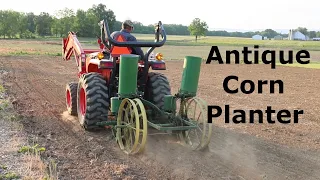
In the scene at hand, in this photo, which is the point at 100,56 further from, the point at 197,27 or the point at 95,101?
the point at 197,27

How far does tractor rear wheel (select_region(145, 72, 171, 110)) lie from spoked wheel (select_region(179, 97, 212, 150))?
705 millimetres

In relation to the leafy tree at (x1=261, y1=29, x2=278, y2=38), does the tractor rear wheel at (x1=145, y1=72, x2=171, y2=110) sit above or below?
below

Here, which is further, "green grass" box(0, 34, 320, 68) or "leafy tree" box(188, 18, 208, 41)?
"leafy tree" box(188, 18, 208, 41)

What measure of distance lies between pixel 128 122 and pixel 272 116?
4328 mm

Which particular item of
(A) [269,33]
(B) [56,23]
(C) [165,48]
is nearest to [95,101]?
(C) [165,48]

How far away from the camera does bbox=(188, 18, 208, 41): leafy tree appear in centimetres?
8631

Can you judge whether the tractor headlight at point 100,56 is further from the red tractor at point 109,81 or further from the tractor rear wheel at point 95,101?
the tractor rear wheel at point 95,101

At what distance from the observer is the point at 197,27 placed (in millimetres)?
86562

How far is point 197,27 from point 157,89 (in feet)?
267

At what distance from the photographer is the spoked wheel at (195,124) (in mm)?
5570

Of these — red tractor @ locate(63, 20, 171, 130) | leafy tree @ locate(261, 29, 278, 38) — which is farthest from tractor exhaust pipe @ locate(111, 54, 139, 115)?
leafy tree @ locate(261, 29, 278, 38)

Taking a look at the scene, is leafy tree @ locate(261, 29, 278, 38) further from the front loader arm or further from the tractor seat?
the tractor seat

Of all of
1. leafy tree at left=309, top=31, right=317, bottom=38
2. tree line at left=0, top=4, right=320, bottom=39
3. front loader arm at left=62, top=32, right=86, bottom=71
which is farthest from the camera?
leafy tree at left=309, top=31, right=317, bottom=38

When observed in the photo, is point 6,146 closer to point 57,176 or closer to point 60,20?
point 57,176
